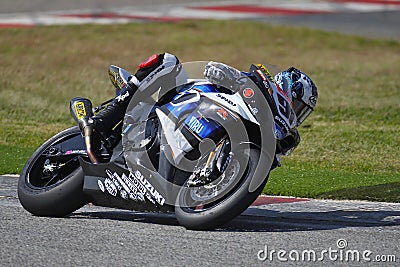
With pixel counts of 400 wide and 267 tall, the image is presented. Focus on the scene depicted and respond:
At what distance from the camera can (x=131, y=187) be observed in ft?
19.6

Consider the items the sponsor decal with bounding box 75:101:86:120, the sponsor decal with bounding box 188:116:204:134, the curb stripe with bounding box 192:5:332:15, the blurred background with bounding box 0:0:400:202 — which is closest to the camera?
the sponsor decal with bounding box 188:116:204:134

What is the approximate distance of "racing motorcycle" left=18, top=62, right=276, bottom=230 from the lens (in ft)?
18.5

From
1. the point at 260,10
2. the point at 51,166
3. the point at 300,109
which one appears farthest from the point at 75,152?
the point at 260,10

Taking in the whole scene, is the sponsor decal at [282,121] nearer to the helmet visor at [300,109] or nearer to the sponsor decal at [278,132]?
the sponsor decal at [278,132]

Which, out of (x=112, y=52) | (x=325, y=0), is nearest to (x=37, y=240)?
(x=112, y=52)

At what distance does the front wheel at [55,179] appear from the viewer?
610 cm

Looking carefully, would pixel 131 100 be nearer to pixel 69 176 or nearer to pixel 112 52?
pixel 69 176

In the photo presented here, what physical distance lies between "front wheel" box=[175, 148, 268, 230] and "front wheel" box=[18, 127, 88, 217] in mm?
830

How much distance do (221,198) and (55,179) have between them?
1440 millimetres

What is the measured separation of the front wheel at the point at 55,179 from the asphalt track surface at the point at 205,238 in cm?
9

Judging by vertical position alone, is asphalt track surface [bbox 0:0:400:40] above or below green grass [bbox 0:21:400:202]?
below

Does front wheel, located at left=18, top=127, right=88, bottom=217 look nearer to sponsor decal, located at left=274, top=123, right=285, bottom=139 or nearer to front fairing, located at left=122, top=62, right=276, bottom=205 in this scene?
front fairing, located at left=122, top=62, right=276, bottom=205

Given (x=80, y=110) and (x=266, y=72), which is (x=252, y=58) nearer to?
(x=80, y=110)

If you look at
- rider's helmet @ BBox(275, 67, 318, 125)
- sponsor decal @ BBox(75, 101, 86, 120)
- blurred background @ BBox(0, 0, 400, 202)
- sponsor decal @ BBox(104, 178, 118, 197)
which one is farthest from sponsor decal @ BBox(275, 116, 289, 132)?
blurred background @ BBox(0, 0, 400, 202)
